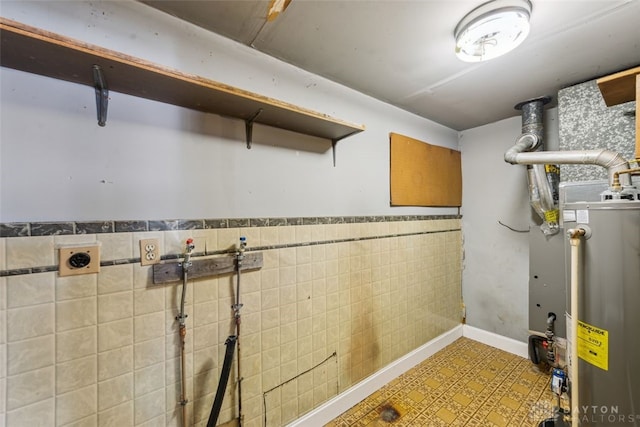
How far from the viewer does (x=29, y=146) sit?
3.12ft

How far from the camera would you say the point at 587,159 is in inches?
59.3

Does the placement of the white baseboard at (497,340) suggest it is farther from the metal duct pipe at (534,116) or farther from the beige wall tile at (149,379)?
the beige wall tile at (149,379)

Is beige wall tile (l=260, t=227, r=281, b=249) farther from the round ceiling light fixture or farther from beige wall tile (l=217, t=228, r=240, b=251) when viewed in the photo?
the round ceiling light fixture

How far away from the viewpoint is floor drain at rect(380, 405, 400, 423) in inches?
70.0

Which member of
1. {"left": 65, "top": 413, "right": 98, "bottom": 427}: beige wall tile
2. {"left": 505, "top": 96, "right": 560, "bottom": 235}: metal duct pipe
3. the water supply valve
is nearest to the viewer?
{"left": 65, "top": 413, "right": 98, "bottom": 427}: beige wall tile

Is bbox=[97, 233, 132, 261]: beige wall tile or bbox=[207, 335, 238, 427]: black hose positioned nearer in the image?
bbox=[97, 233, 132, 261]: beige wall tile

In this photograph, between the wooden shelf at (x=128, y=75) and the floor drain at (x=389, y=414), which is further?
the floor drain at (x=389, y=414)

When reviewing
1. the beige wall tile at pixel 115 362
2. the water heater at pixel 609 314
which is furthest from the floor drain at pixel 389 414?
the beige wall tile at pixel 115 362

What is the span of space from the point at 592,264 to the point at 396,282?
129 centimetres

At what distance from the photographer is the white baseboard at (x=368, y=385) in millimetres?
1694


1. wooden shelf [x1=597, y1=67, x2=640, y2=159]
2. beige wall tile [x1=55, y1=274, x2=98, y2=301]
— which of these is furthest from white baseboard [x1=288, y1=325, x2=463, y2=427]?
wooden shelf [x1=597, y1=67, x2=640, y2=159]

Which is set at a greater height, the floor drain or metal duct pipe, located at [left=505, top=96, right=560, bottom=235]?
metal duct pipe, located at [left=505, top=96, right=560, bottom=235]

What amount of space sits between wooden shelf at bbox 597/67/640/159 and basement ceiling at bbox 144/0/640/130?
0.27 meters

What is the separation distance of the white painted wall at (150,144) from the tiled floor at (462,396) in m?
1.49
